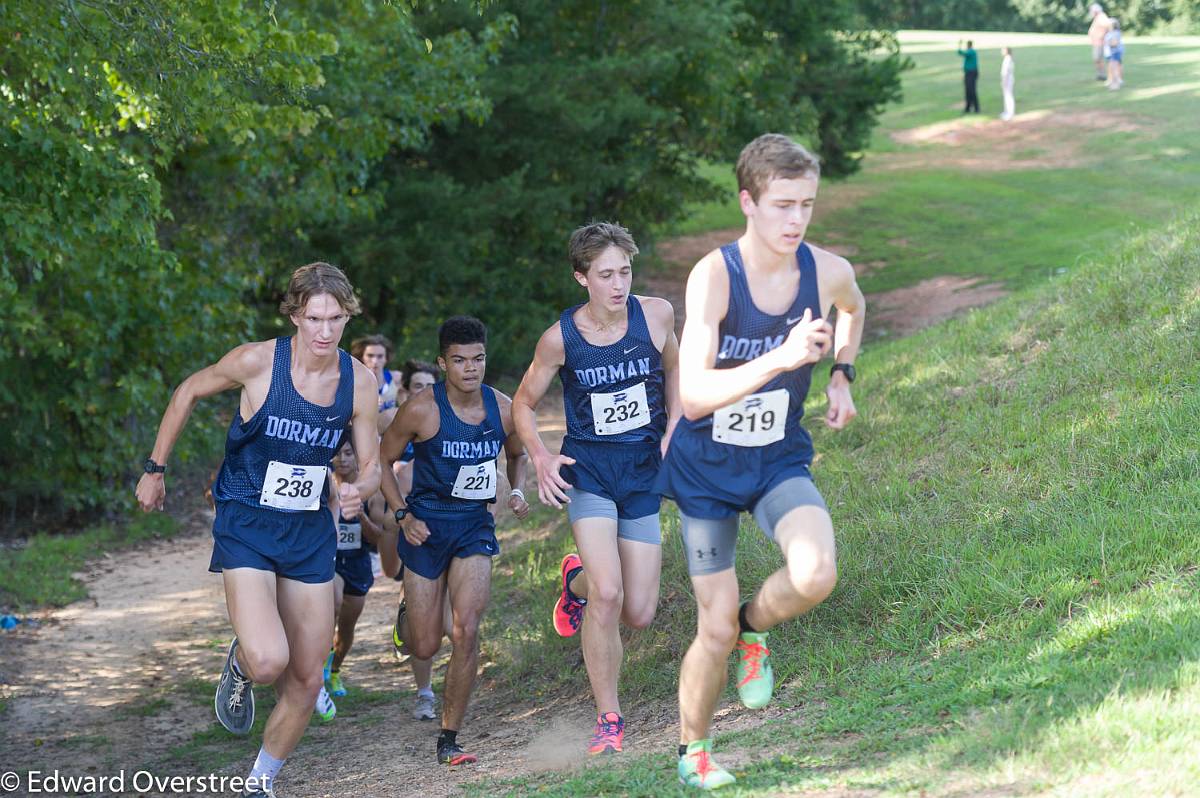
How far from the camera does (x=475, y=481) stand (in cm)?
686

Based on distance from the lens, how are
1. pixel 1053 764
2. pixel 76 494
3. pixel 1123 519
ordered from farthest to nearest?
pixel 76 494
pixel 1123 519
pixel 1053 764

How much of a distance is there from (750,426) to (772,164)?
938mm

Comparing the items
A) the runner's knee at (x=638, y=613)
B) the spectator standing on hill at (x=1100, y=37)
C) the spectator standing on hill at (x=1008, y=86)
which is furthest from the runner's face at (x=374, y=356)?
the spectator standing on hill at (x=1100, y=37)

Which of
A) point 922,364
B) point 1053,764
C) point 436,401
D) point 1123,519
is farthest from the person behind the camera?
point 922,364

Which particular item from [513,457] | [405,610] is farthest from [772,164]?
[405,610]

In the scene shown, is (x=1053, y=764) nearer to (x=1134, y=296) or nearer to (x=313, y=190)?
(x=1134, y=296)

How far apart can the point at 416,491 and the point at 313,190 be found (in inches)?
301

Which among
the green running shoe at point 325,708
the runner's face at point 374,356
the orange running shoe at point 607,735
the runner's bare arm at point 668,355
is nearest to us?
the orange running shoe at point 607,735

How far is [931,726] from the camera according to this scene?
495cm

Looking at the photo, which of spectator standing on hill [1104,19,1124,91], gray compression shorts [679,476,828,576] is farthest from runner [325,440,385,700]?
spectator standing on hill [1104,19,1124,91]

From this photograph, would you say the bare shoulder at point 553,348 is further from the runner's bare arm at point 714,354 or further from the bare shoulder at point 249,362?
the runner's bare arm at point 714,354

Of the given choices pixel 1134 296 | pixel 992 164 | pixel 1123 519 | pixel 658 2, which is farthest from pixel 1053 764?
pixel 992 164

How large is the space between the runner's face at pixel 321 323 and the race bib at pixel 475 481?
1.26m

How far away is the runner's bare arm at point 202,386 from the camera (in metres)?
5.88
